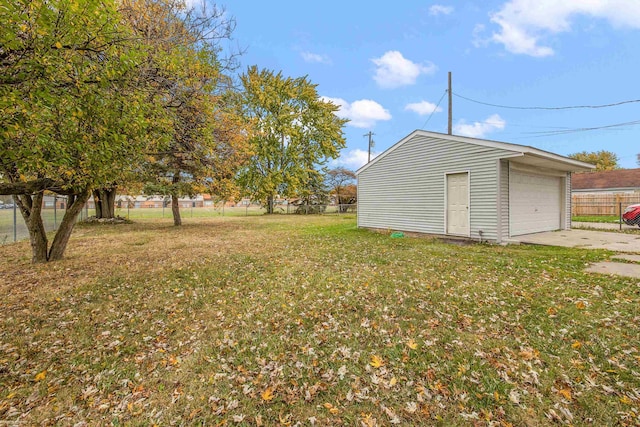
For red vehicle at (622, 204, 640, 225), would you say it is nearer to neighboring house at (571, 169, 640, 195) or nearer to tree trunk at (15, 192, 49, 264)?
neighboring house at (571, 169, 640, 195)

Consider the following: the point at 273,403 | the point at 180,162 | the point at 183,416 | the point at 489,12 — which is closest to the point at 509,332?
the point at 273,403

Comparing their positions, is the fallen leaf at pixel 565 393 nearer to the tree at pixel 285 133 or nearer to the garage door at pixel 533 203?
the garage door at pixel 533 203

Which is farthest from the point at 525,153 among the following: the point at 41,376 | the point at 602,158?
the point at 602,158

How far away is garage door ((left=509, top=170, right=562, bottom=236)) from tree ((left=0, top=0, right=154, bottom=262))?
30.5ft

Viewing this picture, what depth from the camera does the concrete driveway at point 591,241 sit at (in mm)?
7033

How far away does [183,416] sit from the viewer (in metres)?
2.00

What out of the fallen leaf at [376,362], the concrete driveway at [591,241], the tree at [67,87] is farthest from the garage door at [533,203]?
the tree at [67,87]

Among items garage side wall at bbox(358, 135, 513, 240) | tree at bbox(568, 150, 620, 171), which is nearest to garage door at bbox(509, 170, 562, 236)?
garage side wall at bbox(358, 135, 513, 240)

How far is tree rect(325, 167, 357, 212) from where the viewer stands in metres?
30.3

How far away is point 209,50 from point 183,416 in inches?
218

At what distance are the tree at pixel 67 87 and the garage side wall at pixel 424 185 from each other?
8143mm

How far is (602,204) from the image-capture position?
1759 centimetres

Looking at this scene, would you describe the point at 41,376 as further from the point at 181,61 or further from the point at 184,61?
the point at 184,61

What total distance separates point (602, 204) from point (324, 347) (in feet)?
75.6
